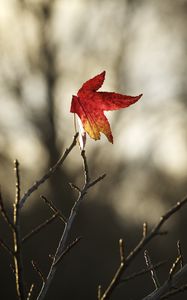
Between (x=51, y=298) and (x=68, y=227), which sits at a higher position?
(x=68, y=227)

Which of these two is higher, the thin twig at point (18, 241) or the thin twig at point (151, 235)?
the thin twig at point (18, 241)

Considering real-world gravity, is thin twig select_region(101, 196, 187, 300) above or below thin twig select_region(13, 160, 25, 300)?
below

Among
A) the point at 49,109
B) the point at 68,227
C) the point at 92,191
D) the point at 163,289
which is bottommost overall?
the point at 163,289

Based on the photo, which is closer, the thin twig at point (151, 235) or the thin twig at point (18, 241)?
the thin twig at point (151, 235)

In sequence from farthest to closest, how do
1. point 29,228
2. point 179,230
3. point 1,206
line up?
point 179,230 < point 29,228 < point 1,206

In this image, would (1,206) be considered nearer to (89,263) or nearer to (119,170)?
(89,263)

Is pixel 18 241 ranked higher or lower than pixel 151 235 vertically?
higher

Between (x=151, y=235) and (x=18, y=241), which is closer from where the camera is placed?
(x=151, y=235)

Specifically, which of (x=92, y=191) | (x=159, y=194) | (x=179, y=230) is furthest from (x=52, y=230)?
(x=159, y=194)

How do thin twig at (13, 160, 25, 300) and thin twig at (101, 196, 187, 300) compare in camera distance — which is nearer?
thin twig at (101, 196, 187, 300)

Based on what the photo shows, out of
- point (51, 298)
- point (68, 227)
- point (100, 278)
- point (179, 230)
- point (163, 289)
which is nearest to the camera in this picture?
point (163, 289)

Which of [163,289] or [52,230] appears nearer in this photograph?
[163,289]
